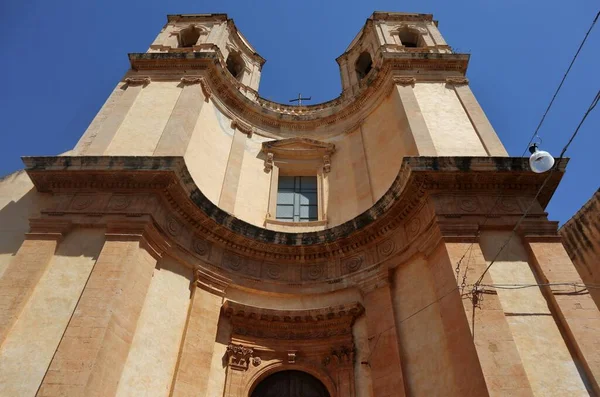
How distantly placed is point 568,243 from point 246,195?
961 centimetres

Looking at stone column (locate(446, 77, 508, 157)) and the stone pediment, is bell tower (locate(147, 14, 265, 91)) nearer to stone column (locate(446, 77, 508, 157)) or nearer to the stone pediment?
the stone pediment

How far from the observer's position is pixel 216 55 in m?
15.5

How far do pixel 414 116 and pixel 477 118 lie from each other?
180 centimetres

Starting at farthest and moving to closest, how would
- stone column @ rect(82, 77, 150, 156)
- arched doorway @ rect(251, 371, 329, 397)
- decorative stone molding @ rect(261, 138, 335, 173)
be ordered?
1. decorative stone molding @ rect(261, 138, 335, 173)
2. stone column @ rect(82, 77, 150, 156)
3. arched doorway @ rect(251, 371, 329, 397)

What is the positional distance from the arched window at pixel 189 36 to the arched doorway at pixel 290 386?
47.4 ft

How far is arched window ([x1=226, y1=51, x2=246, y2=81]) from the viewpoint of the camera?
19625 mm

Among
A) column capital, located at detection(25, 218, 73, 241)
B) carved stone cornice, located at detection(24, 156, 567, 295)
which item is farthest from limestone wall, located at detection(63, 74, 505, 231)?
column capital, located at detection(25, 218, 73, 241)

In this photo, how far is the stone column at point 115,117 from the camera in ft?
37.3

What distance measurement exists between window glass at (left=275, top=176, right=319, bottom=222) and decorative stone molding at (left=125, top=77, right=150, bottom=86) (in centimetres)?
535

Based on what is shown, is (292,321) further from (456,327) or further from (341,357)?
(456,327)

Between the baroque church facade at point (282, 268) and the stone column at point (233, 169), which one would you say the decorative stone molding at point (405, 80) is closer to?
the baroque church facade at point (282, 268)

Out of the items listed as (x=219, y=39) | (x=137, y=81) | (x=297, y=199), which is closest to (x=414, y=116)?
(x=297, y=199)

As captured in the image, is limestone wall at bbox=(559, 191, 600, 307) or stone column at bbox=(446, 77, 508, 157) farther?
limestone wall at bbox=(559, 191, 600, 307)

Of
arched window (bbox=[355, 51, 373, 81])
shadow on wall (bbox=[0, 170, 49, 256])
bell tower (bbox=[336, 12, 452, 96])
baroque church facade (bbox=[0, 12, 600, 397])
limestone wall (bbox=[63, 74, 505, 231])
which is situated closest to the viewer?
baroque church facade (bbox=[0, 12, 600, 397])
